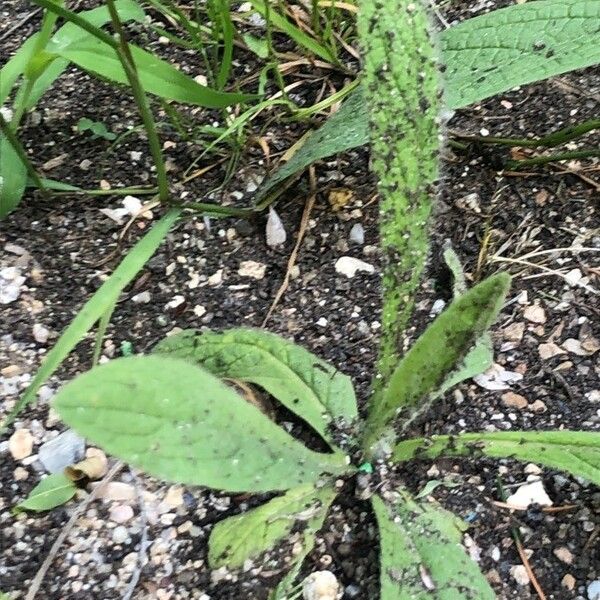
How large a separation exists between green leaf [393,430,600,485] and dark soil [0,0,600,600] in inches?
2.4

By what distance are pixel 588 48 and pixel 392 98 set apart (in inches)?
10.8

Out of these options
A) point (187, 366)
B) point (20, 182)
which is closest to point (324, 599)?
point (187, 366)

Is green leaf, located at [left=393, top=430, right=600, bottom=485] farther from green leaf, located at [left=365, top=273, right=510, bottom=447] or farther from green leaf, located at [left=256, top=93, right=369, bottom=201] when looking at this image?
green leaf, located at [left=256, top=93, right=369, bottom=201]

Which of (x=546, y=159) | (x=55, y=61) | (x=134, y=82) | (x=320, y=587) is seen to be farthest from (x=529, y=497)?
(x=55, y=61)

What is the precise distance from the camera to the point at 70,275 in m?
1.02

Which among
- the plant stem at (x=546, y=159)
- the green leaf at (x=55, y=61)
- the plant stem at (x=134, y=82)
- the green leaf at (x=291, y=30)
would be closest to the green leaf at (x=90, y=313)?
the plant stem at (x=134, y=82)

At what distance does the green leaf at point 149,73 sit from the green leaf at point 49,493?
0.47 m

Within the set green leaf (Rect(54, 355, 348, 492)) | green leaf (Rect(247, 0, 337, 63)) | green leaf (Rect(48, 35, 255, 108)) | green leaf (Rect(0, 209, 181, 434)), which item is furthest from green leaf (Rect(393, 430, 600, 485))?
green leaf (Rect(247, 0, 337, 63))

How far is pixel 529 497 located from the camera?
0.90 meters

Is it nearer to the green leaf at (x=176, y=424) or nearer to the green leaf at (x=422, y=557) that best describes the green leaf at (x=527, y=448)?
the green leaf at (x=422, y=557)

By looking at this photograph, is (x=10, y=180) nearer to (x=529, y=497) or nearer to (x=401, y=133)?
(x=401, y=133)

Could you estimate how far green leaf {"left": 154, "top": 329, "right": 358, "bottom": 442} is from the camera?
895 mm

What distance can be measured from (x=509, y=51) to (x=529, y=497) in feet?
1.70

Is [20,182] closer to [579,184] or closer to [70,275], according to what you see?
[70,275]
